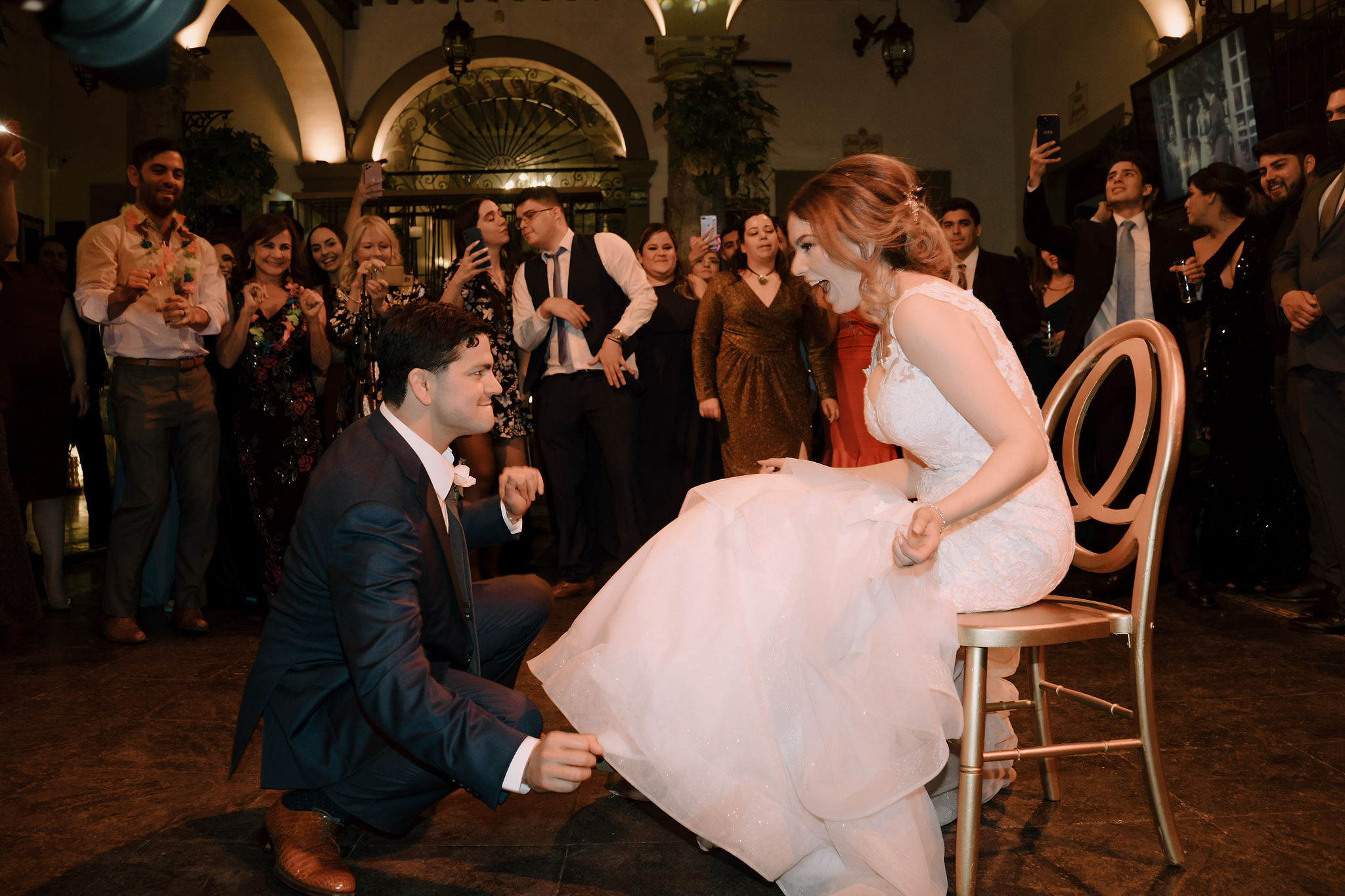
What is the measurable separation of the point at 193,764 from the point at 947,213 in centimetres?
353

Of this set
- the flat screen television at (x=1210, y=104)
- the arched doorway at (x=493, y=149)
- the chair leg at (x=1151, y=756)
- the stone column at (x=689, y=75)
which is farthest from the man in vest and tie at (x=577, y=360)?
the arched doorway at (x=493, y=149)

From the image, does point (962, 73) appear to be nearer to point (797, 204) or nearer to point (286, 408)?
point (286, 408)

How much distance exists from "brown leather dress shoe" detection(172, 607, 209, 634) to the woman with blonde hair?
32.2 inches

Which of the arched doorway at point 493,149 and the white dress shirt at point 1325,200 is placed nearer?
the white dress shirt at point 1325,200

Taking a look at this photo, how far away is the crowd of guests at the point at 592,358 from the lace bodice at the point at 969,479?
1.99 meters

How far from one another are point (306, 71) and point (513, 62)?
79.4 inches

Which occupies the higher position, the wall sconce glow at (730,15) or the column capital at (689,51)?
the wall sconce glow at (730,15)

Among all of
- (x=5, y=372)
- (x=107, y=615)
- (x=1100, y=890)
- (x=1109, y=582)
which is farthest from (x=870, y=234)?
(x=5, y=372)

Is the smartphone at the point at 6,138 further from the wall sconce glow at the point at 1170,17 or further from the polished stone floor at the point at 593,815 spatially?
the wall sconce glow at the point at 1170,17

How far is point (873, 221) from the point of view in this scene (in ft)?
5.86

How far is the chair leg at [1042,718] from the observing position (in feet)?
6.61

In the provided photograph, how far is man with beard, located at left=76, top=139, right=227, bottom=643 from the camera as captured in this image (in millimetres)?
3408

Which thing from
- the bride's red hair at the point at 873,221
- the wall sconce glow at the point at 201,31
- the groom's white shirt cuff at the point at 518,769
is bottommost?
the groom's white shirt cuff at the point at 518,769

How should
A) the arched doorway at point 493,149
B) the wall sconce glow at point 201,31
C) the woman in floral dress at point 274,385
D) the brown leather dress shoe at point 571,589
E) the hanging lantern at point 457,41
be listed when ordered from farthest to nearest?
the arched doorway at point 493,149, the hanging lantern at point 457,41, the wall sconce glow at point 201,31, the brown leather dress shoe at point 571,589, the woman in floral dress at point 274,385
